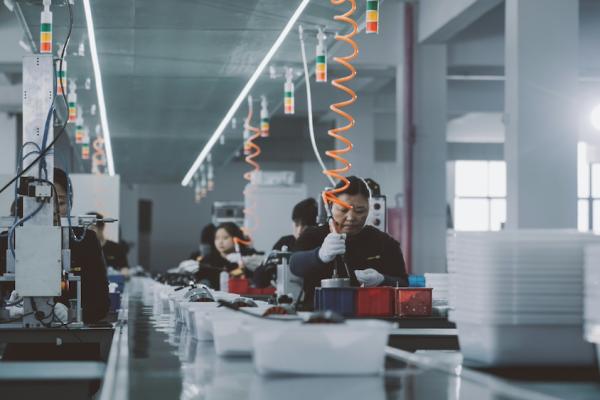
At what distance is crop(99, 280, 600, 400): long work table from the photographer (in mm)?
1551

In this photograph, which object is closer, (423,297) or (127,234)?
(423,297)

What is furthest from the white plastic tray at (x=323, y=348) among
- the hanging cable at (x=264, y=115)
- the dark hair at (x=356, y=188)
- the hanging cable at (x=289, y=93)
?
the hanging cable at (x=264, y=115)

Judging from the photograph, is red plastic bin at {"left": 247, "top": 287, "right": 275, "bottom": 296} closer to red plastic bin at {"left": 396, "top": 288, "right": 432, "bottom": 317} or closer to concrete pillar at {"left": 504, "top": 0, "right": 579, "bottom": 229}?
concrete pillar at {"left": 504, "top": 0, "right": 579, "bottom": 229}

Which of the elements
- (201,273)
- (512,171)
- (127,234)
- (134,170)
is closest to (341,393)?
(201,273)

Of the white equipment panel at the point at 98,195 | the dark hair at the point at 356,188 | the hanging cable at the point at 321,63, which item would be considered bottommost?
the dark hair at the point at 356,188

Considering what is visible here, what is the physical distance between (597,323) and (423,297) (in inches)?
62.7

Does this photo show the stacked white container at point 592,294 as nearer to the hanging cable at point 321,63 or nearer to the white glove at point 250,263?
the hanging cable at point 321,63

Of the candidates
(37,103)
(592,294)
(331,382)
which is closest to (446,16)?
(37,103)

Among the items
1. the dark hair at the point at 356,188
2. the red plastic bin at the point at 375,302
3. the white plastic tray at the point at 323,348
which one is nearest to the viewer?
the white plastic tray at the point at 323,348

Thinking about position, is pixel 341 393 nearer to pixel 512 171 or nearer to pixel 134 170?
pixel 512 171

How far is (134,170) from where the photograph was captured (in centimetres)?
1769

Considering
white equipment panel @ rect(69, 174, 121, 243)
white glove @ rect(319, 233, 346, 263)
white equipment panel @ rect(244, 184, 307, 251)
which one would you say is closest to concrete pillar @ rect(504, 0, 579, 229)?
white glove @ rect(319, 233, 346, 263)

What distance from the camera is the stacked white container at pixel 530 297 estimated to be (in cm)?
183

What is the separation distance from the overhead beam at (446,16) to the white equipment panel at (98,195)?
3529 millimetres
